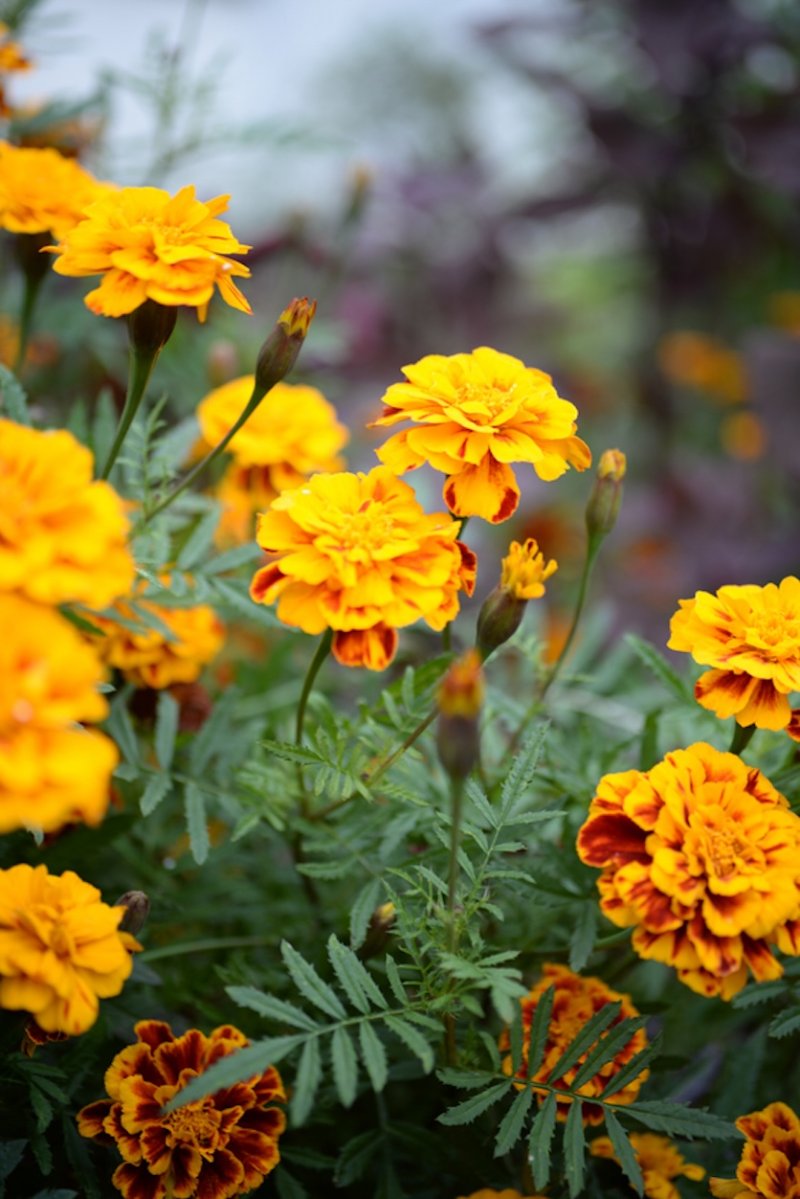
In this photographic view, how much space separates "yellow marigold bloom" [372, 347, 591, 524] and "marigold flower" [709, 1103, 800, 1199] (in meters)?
0.34

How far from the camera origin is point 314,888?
748 mm

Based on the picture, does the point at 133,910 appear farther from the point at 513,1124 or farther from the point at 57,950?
the point at 513,1124

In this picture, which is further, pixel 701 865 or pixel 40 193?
pixel 40 193

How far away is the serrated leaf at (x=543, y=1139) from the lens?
1.75ft

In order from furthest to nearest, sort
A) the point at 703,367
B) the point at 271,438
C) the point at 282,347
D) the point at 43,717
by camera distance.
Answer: the point at 703,367
the point at 271,438
the point at 282,347
the point at 43,717

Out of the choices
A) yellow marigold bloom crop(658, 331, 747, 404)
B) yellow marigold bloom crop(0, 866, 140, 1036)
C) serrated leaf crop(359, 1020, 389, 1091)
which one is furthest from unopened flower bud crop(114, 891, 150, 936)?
yellow marigold bloom crop(658, 331, 747, 404)

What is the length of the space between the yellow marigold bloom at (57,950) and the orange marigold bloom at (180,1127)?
7 cm

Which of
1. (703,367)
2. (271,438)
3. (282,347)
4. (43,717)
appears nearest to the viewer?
(43,717)

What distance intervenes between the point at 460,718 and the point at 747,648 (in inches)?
6.9

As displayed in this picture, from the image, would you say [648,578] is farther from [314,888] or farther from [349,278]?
[314,888]

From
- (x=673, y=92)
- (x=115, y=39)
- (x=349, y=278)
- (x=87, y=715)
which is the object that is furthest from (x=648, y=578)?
(x=115, y=39)

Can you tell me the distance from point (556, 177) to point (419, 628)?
1.30 meters

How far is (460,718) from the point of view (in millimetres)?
487

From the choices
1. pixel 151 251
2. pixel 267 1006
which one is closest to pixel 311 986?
pixel 267 1006
